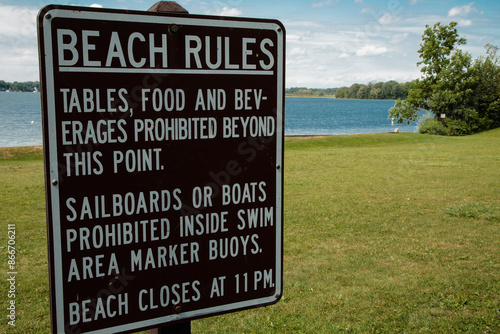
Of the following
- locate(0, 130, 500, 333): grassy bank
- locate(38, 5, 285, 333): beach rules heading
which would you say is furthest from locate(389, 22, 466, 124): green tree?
locate(38, 5, 285, 333): beach rules heading

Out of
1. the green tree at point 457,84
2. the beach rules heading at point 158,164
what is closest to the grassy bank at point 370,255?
the beach rules heading at point 158,164

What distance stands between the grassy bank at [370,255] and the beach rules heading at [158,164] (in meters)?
2.94

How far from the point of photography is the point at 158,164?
1730 millimetres

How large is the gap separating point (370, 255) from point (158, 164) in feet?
19.5

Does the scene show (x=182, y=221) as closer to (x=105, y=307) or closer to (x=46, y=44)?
(x=105, y=307)

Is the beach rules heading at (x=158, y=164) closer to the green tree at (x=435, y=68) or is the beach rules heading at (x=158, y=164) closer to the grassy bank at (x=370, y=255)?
the grassy bank at (x=370, y=255)

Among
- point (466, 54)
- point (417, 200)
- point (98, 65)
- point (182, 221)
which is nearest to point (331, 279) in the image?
point (182, 221)

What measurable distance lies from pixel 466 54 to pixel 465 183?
3995 cm

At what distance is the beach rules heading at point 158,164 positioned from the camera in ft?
5.17

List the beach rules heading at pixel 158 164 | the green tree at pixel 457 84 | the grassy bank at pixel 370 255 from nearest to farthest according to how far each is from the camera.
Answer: the beach rules heading at pixel 158 164, the grassy bank at pixel 370 255, the green tree at pixel 457 84

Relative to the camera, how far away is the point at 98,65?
5.21 feet

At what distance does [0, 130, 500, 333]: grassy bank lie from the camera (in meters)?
4.89

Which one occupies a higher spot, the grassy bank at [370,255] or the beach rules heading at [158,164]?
the beach rules heading at [158,164]

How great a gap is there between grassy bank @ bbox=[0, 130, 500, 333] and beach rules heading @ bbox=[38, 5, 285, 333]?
9.65ft
